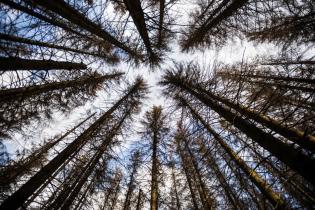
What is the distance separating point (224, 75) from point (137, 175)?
7.13 meters

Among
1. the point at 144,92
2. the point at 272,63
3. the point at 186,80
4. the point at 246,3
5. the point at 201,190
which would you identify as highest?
the point at 144,92

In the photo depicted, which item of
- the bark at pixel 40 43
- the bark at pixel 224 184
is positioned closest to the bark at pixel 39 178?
the bark at pixel 40 43

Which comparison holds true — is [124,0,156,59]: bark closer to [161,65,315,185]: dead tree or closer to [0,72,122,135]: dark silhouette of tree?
[161,65,315,185]: dead tree

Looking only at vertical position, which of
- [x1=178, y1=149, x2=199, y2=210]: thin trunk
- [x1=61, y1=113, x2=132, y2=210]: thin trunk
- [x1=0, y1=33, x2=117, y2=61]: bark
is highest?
[x1=0, y1=33, x2=117, y2=61]: bark

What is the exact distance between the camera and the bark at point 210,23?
20.3ft

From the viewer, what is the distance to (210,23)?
7.55 metres

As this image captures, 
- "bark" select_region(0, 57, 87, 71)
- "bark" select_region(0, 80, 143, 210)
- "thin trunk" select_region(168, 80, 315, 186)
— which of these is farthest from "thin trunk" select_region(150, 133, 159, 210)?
"bark" select_region(0, 57, 87, 71)

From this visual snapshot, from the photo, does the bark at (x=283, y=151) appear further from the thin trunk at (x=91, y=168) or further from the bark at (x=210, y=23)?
Answer: the thin trunk at (x=91, y=168)

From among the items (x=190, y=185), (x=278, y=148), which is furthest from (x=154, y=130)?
(x=278, y=148)

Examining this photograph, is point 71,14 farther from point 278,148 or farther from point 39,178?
point 278,148

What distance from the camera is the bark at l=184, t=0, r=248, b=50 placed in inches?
244

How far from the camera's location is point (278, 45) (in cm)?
905

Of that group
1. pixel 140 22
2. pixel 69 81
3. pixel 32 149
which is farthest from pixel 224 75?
pixel 32 149

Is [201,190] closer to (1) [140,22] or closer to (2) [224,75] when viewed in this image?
(2) [224,75]
